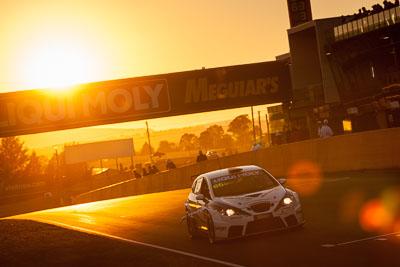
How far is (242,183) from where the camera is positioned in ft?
47.5

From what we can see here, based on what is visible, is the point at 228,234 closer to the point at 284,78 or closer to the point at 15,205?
the point at 284,78

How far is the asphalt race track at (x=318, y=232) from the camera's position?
10812mm

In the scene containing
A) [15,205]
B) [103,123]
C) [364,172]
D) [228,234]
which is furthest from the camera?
[15,205]

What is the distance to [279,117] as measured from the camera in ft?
225

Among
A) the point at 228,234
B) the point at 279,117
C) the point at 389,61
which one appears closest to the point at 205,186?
the point at 228,234

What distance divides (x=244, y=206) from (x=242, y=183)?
3.69 ft

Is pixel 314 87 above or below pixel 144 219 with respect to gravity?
above

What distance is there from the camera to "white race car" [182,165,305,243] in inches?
526

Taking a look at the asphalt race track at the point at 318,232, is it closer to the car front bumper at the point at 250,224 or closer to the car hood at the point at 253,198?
the car front bumper at the point at 250,224

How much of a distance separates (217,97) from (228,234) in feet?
101

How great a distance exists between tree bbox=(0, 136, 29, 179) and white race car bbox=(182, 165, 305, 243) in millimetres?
148863

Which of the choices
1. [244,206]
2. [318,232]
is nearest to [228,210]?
[244,206]

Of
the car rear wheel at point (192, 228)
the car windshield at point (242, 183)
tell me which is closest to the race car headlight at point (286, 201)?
the car windshield at point (242, 183)

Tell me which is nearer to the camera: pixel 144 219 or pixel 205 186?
pixel 205 186
